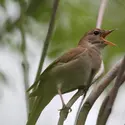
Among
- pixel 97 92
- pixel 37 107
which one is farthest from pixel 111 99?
pixel 37 107

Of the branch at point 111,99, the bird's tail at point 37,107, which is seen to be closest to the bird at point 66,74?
the bird's tail at point 37,107

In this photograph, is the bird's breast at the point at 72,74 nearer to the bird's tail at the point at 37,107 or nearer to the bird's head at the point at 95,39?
the bird's tail at the point at 37,107

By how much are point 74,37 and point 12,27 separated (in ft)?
2.17

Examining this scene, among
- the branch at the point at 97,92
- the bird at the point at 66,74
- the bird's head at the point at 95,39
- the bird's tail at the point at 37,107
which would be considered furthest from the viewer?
the bird's head at the point at 95,39

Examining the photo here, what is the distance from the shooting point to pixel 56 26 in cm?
341

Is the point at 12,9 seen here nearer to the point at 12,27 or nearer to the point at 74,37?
the point at 12,27

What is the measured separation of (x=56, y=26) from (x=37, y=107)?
2.62ft

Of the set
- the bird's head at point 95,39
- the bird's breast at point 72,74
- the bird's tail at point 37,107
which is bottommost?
the bird's tail at point 37,107

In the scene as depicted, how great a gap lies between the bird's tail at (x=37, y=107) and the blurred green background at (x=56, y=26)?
25cm

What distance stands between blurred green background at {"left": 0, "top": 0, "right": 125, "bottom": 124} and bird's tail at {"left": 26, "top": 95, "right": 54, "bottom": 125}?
25 cm

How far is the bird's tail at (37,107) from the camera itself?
249 cm

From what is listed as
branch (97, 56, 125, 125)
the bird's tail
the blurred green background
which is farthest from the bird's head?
branch (97, 56, 125, 125)

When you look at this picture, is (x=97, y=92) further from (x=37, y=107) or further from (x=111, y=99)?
(x=37, y=107)

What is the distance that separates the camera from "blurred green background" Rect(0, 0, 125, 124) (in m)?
3.08
